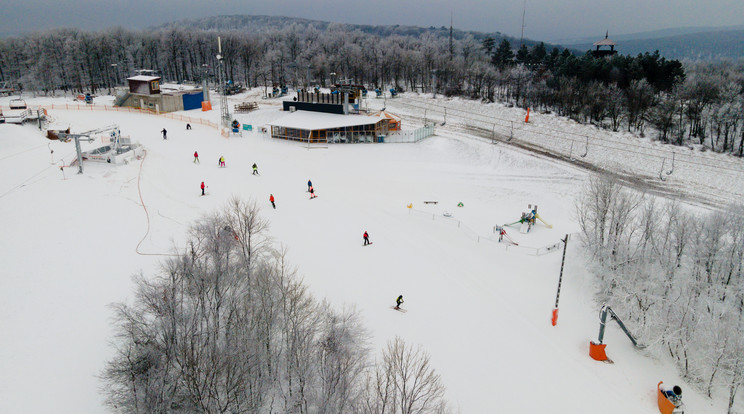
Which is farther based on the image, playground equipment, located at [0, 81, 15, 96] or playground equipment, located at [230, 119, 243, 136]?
playground equipment, located at [0, 81, 15, 96]

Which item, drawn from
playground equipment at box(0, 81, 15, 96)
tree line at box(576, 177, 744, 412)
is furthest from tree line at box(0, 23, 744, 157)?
tree line at box(576, 177, 744, 412)

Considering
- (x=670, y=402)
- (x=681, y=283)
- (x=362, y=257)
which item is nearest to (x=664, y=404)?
(x=670, y=402)

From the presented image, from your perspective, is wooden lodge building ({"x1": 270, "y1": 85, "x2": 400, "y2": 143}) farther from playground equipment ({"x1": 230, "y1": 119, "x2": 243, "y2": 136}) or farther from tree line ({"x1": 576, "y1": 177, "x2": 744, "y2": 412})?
tree line ({"x1": 576, "y1": 177, "x2": 744, "y2": 412})

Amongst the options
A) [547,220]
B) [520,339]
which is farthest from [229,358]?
[547,220]

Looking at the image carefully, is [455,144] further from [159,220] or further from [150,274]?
[150,274]

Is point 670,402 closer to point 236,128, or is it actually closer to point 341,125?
point 341,125

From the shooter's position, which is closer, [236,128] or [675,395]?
[675,395]

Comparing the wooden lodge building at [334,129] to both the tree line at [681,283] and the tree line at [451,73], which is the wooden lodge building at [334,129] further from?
the tree line at [681,283]
